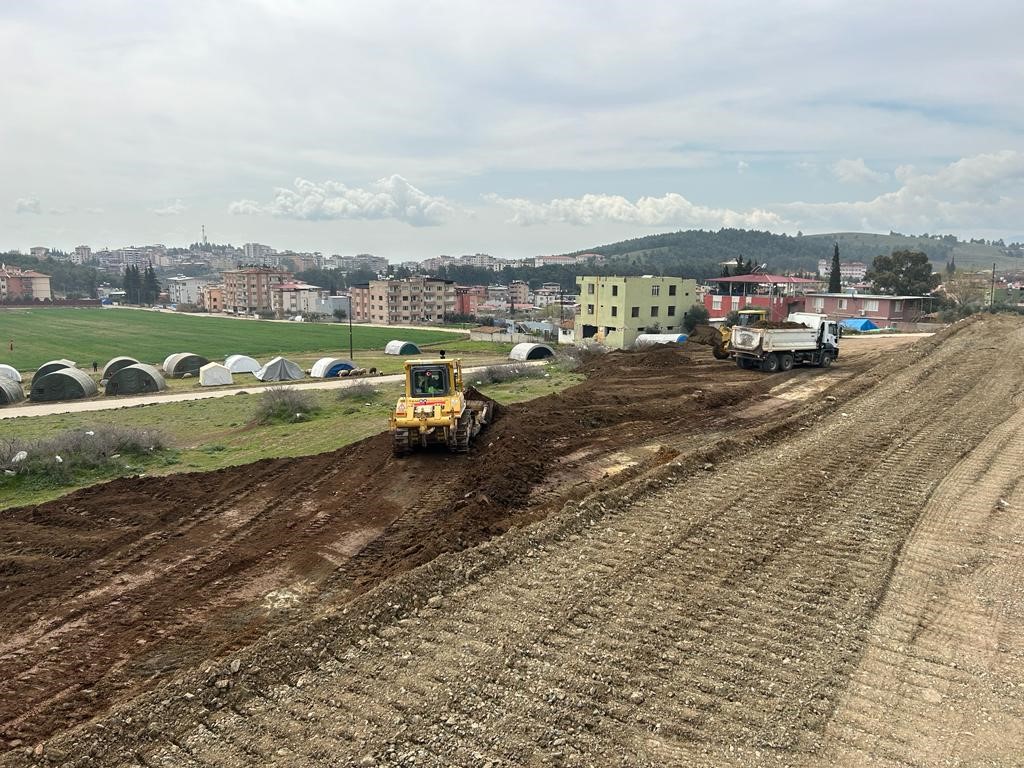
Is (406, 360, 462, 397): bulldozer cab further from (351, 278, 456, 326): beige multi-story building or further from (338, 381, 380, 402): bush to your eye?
(351, 278, 456, 326): beige multi-story building

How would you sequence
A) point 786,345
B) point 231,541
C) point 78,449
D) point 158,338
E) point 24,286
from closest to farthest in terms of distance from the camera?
point 231,541
point 78,449
point 786,345
point 158,338
point 24,286

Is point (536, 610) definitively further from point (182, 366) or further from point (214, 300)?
point (214, 300)

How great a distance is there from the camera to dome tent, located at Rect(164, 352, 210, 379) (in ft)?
151

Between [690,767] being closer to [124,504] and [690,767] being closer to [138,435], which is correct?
[124,504]

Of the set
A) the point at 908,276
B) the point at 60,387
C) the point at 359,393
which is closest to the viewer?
the point at 359,393

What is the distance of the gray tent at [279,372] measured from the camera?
43.6m

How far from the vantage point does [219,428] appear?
25.9m

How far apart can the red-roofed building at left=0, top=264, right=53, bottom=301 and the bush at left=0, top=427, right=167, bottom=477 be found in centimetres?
16241

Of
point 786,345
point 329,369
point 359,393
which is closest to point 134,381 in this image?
point 329,369

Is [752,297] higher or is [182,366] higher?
[752,297]

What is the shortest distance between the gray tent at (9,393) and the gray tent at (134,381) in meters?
3.82

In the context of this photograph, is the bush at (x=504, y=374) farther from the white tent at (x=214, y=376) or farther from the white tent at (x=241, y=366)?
the white tent at (x=241, y=366)

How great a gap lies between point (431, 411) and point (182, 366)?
3506 cm

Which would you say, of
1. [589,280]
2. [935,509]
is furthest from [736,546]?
[589,280]
